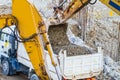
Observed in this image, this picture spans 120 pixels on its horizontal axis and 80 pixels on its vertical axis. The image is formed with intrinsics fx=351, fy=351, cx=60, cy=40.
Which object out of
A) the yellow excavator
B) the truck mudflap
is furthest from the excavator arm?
the truck mudflap

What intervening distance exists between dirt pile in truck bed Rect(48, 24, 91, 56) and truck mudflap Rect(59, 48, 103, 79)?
0.36 meters

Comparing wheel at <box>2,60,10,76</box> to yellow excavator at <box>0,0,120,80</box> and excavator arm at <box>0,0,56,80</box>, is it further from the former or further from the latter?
excavator arm at <box>0,0,56,80</box>

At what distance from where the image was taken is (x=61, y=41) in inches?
493

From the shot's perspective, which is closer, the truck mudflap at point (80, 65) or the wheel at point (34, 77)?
the truck mudflap at point (80, 65)

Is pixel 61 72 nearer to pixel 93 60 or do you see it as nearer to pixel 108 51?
pixel 93 60

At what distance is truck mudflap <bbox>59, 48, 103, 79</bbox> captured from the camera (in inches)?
430

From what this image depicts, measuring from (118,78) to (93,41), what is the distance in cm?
413

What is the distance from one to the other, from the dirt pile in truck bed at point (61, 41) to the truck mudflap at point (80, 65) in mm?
357

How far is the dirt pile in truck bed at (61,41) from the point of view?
1184 cm

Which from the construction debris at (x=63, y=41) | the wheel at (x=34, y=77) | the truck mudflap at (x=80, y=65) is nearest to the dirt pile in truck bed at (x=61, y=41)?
the construction debris at (x=63, y=41)

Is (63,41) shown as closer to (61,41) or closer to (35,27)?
(61,41)

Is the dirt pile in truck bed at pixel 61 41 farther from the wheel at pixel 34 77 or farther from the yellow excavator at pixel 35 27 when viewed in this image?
the wheel at pixel 34 77

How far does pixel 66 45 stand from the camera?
12453mm

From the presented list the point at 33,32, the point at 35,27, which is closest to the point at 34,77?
the point at 33,32
